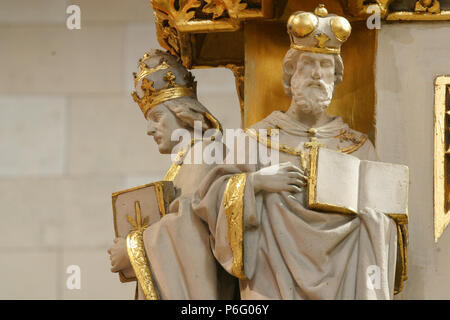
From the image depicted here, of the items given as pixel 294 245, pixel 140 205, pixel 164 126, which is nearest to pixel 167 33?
pixel 164 126

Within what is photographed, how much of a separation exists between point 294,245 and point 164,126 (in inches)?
25.4

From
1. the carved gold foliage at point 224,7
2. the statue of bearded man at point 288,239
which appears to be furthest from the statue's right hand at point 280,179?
the carved gold foliage at point 224,7

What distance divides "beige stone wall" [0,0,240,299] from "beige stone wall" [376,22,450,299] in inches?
52.2

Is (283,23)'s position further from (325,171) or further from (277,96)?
(325,171)

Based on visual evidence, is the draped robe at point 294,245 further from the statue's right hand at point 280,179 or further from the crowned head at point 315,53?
the crowned head at point 315,53

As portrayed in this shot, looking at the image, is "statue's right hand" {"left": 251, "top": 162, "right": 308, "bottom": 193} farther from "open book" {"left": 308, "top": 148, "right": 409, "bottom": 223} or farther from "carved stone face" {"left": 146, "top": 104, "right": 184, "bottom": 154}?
"carved stone face" {"left": 146, "top": 104, "right": 184, "bottom": 154}

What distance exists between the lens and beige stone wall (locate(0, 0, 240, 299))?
6.30 meters

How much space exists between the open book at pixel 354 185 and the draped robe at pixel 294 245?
0.03 metres

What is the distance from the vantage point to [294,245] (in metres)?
4.71

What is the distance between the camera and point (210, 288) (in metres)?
4.78

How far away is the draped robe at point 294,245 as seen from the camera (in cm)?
468

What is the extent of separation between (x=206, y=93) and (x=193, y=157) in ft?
4.62

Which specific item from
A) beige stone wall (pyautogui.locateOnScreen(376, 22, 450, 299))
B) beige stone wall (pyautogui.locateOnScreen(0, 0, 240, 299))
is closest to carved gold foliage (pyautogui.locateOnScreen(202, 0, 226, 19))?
beige stone wall (pyautogui.locateOnScreen(376, 22, 450, 299))

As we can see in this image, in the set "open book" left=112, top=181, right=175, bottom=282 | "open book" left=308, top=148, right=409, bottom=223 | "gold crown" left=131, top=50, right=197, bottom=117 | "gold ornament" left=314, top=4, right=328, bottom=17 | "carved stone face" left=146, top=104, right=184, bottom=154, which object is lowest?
"open book" left=112, top=181, right=175, bottom=282
